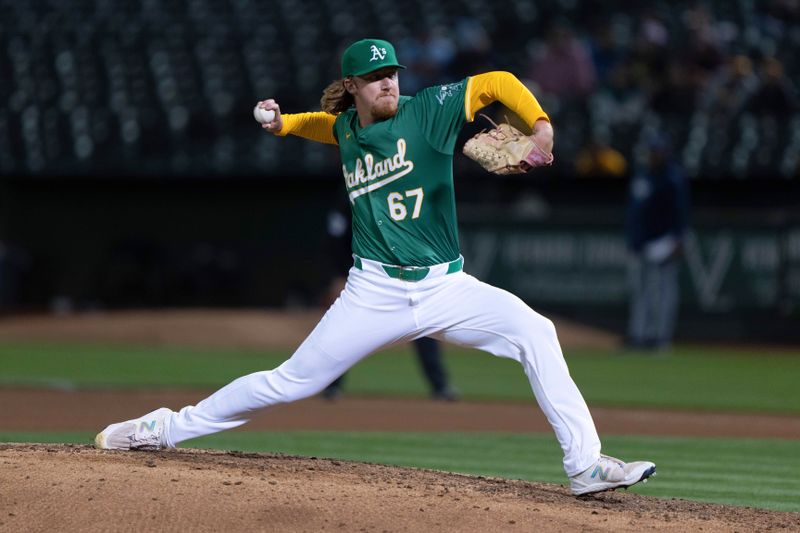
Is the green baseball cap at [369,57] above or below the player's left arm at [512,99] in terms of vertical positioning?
above

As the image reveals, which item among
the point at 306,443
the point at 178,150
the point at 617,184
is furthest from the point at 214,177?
the point at 306,443

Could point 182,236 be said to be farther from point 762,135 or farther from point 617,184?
point 762,135

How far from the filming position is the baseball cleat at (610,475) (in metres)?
5.25

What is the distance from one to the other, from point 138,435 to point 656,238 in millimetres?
9785

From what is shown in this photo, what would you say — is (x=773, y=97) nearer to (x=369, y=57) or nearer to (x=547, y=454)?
(x=547, y=454)

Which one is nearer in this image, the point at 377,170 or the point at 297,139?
the point at 377,170

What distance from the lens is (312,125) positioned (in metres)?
5.74

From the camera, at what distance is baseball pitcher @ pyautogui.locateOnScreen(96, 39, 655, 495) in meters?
5.26

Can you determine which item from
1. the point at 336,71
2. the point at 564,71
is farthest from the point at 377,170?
the point at 336,71

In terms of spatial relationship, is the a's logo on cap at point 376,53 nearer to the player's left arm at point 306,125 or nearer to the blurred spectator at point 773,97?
the player's left arm at point 306,125

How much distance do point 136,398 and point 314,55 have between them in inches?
376

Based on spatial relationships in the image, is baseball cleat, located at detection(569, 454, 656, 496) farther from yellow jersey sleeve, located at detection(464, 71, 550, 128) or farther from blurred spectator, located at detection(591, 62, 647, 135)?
blurred spectator, located at detection(591, 62, 647, 135)

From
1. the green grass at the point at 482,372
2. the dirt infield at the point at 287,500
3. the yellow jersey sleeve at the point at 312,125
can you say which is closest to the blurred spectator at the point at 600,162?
the green grass at the point at 482,372

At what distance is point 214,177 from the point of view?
60.6 ft
